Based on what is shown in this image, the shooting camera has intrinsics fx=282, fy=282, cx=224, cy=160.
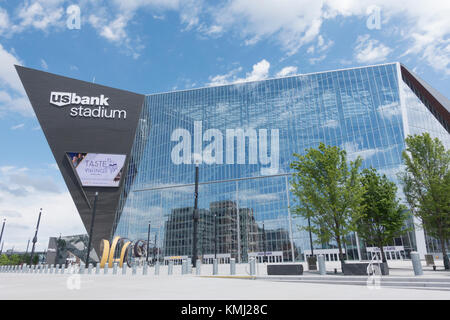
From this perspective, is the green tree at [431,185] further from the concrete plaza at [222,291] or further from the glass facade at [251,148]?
the glass facade at [251,148]

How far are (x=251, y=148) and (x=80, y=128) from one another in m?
36.2

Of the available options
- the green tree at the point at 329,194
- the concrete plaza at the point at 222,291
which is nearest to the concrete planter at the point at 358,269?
the concrete plaza at the point at 222,291

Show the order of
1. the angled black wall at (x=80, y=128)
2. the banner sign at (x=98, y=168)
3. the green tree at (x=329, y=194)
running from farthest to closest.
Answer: the banner sign at (x=98, y=168) → the angled black wall at (x=80, y=128) → the green tree at (x=329, y=194)

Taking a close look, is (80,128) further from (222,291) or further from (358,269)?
(358,269)

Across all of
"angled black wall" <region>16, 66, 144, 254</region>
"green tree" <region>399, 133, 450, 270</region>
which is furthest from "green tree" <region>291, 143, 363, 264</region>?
"angled black wall" <region>16, 66, 144, 254</region>

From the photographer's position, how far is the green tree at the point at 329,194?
18.7m

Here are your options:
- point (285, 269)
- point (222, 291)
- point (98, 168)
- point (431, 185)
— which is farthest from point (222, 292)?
point (98, 168)

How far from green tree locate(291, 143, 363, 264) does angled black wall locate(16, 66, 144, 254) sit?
42.9 m

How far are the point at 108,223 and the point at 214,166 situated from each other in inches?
1038

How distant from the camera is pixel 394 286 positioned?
11.0 metres

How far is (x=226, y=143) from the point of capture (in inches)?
2662

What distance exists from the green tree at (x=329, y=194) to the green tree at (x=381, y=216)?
4277 mm
